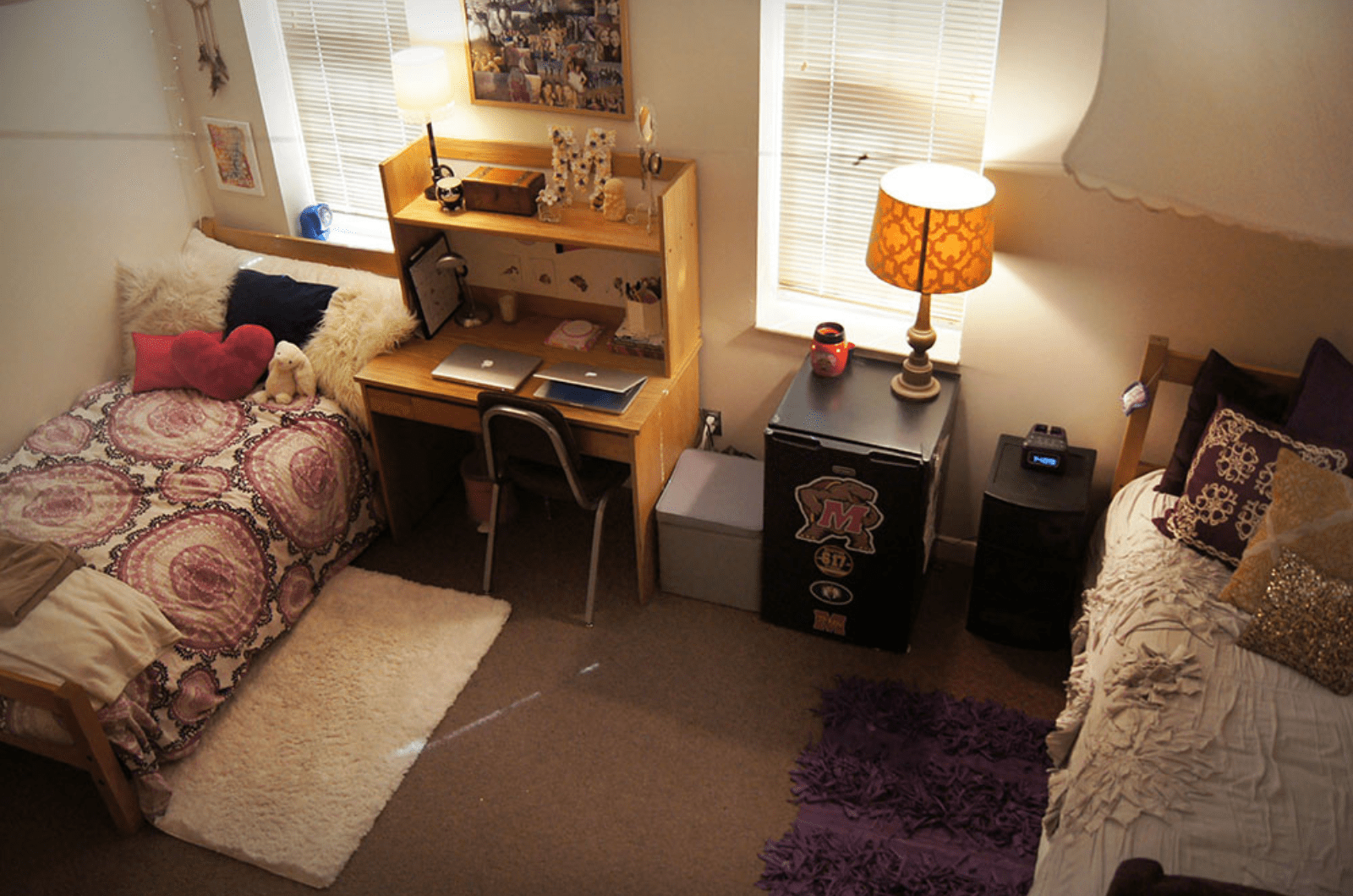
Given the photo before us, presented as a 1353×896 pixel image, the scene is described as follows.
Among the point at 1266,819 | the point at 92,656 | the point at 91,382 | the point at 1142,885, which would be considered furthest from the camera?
the point at 91,382

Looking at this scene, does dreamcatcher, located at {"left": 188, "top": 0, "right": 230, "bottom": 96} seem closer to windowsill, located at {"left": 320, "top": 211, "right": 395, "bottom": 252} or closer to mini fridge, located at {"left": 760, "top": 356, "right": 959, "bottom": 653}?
windowsill, located at {"left": 320, "top": 211, "right": 395, "bottom": 252}

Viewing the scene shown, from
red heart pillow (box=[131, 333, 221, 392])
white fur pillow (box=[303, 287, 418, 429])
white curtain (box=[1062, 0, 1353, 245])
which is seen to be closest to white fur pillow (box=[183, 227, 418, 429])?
white fur pillow (box=[303, 287, 418, 429])

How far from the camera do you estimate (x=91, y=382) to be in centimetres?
350

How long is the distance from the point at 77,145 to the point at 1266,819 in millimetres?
3684

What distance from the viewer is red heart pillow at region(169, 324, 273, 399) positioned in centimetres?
336

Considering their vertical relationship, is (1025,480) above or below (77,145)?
below

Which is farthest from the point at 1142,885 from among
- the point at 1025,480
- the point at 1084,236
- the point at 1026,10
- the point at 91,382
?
the point at 91,382

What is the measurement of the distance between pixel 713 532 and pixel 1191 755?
145 cm

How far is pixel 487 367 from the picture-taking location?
10.4 ft

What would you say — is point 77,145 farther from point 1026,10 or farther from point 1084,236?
point 1084,236

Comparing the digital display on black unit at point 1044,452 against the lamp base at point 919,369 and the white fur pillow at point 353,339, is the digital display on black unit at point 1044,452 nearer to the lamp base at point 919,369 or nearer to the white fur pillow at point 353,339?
the lamp base at point 919,369

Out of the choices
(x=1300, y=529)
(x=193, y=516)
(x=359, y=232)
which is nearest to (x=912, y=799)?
(x=1300, y=529)

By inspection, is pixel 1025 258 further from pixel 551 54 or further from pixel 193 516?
pixel 193 516

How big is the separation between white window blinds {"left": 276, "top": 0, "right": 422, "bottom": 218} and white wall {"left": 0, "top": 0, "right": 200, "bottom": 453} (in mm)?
465
